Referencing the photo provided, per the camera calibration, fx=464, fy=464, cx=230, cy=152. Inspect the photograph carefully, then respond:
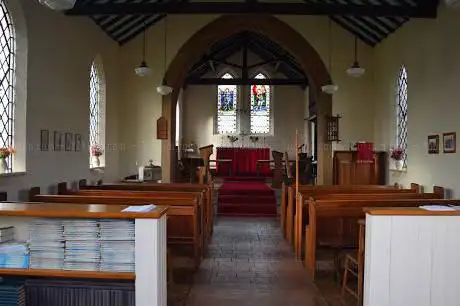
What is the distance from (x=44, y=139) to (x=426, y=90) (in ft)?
20.0

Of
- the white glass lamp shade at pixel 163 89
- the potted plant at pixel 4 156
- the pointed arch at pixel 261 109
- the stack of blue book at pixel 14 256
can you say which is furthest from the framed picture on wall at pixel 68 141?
the pointed arch at pixel 261 109

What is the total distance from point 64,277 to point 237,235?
477cm

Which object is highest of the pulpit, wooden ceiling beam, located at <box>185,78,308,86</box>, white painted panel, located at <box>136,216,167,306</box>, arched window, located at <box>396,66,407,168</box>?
wooden ceiling beam, located at <box>185,78,308,86</box>

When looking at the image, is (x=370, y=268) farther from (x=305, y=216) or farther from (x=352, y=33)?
(x=352, y=33)

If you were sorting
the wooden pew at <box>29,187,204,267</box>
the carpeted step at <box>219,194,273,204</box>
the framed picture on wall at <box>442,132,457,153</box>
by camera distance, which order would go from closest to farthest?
the wooden pew at <box>29,187,204,267</box> → the framed picture on wall at <box>442,132,457,153</box> → the carpeted step at <box>219,194,273,204</box>

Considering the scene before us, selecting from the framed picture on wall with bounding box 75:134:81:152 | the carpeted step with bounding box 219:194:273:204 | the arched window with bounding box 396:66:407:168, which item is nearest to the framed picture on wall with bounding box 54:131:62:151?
the framed picture on wall with bounding box 75:134:81:152

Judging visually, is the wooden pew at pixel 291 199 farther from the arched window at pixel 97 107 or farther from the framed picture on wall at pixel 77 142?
the arched window at pixel 97 107

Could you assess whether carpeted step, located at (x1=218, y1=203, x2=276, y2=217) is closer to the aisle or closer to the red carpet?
the red carpet

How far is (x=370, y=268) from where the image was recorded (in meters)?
2.96

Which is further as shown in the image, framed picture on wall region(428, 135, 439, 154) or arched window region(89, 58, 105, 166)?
arched window region(89, 58, 105, 166)

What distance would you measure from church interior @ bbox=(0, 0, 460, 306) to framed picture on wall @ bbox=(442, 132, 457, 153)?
67 millimetres

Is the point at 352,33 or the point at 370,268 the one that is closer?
the point at 370,268

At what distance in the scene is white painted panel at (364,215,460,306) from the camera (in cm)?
296

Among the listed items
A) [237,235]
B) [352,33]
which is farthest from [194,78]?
[237,235]
